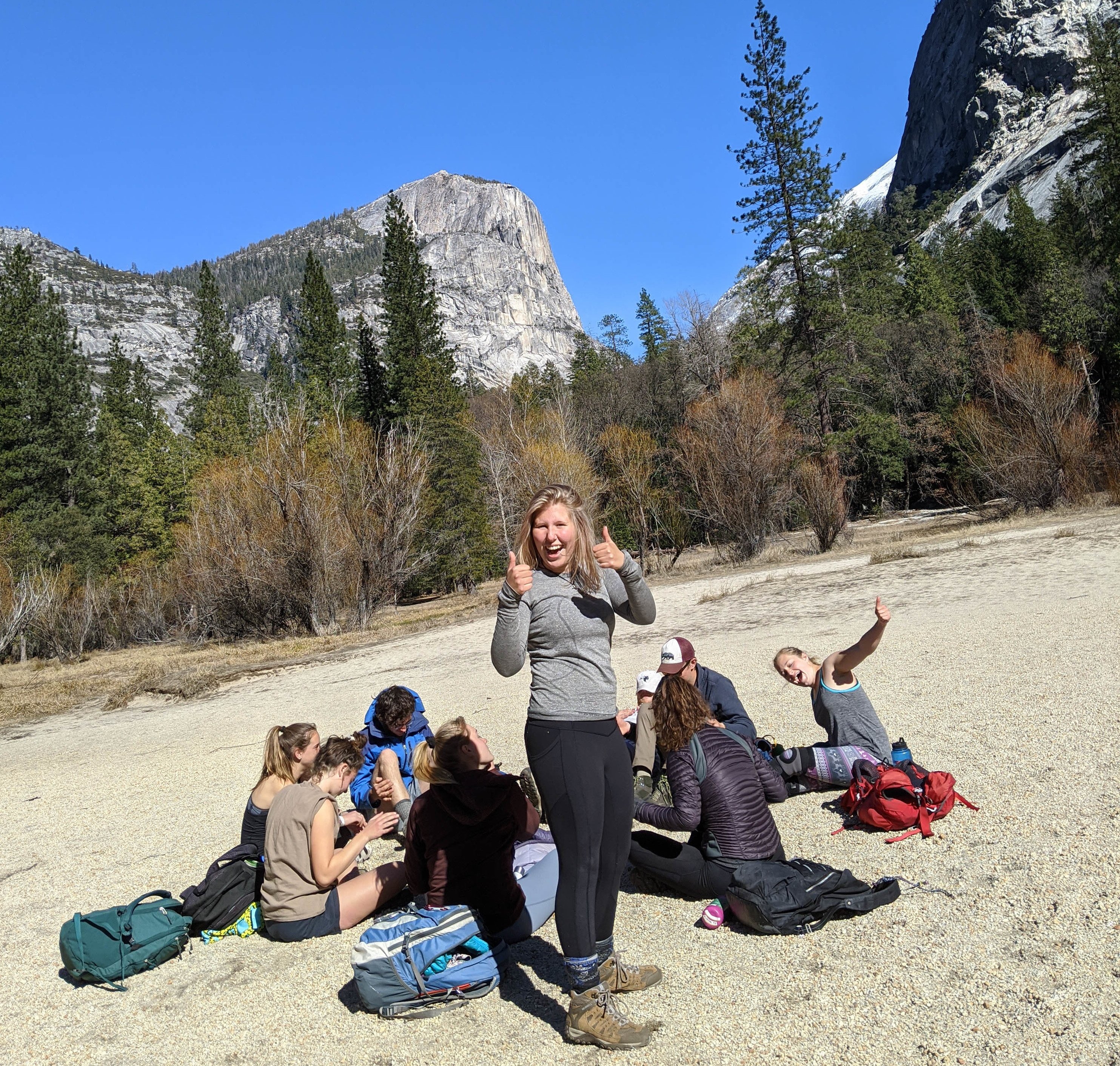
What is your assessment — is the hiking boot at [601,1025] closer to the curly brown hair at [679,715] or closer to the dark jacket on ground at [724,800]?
the dark jacket on ground at [724,800]

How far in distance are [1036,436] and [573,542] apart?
2216 centimetres

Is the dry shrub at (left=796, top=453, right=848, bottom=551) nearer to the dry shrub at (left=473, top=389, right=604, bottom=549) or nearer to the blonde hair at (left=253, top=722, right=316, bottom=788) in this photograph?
the dry shrub at (left=473, top=389, right=604, bottom=549)

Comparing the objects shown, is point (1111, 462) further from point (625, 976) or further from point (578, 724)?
point (578, 724)

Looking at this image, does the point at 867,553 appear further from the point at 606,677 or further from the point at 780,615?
the point at 606,677

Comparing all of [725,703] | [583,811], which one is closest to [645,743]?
[725,703]

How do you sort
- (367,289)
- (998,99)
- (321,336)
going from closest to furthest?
(321,336) < (998,99) < (367,289)

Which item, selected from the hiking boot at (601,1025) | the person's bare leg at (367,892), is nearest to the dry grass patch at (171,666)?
the person's bare leg at (367,892)

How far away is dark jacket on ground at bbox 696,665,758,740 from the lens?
5066 mm

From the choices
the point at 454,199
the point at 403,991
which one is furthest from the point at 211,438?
the point at 454,199

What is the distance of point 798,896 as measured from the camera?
11.3 ft

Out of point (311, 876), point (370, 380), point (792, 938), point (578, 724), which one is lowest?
point (792, 938)

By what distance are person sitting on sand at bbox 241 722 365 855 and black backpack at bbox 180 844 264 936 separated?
31cm

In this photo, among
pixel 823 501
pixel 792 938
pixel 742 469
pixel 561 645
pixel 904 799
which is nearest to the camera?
pixel 561 645

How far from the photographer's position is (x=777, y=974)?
3125 millimetres
